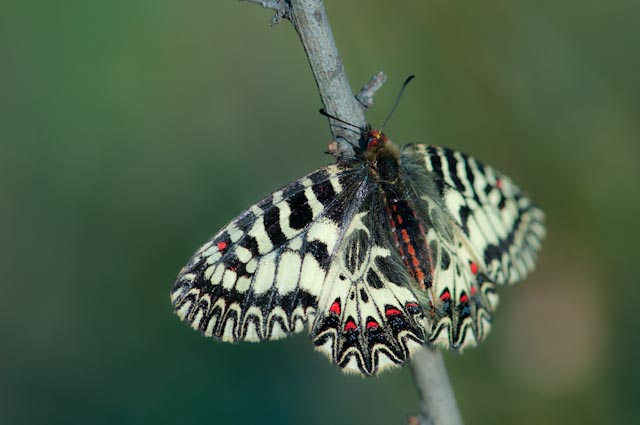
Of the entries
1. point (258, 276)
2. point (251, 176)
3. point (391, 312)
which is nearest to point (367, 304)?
point (391, 312)

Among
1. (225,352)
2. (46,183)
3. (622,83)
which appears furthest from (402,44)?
(46,183)

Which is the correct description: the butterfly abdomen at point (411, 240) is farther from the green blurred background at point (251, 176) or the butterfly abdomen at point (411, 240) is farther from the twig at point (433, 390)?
the green blurred background at point (251, 176)

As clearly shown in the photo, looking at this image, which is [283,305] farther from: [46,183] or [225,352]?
[46,183]

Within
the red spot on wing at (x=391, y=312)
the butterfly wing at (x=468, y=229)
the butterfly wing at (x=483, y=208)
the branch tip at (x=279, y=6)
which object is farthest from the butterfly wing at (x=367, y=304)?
the branch tip at (x=279, y=6)

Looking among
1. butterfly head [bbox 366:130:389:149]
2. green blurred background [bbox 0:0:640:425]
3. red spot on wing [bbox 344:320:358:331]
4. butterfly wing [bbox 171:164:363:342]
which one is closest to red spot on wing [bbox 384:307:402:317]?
red spot on wing [bbox 344:320:358:331]

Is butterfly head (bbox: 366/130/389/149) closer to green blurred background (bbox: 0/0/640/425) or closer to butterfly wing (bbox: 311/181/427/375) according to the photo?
butterfly wing (bbox: 311/181/427/375)

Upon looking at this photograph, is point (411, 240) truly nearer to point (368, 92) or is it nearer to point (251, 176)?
point (368, 92)
